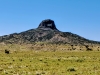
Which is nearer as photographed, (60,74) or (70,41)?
(60,74)

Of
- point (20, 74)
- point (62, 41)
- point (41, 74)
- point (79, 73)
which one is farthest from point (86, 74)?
point (62, 41)

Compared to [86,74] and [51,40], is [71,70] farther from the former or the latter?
[51,40]

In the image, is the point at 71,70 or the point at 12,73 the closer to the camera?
the point at 12,73

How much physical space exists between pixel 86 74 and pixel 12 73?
8.50 metres

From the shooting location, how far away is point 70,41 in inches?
7785

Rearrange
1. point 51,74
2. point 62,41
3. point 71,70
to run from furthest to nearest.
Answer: point 62,41
point 71,70
point 51,74

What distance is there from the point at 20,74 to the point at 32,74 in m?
1.34

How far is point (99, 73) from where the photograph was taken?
29062mm

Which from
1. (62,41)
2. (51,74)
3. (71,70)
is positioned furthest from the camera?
(62,41)

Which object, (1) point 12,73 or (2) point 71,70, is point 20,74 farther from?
(2) point 71,70

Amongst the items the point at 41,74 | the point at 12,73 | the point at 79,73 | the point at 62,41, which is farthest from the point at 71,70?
the point at 62,41

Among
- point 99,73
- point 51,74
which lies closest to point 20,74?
point 51,74

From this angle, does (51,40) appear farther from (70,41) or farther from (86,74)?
(86,74)

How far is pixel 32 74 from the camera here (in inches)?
1129
